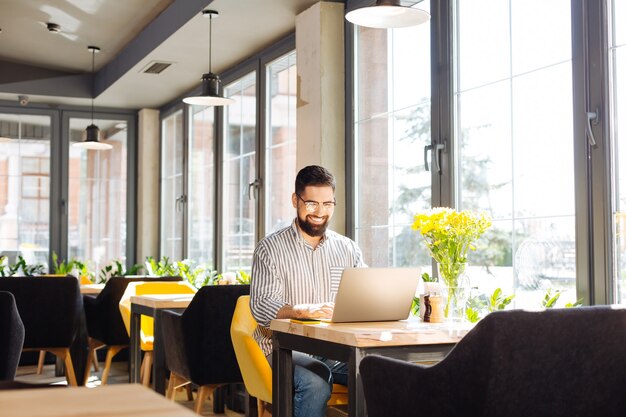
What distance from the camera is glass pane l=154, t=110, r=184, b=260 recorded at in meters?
8.85

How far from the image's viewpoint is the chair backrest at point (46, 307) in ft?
17.8

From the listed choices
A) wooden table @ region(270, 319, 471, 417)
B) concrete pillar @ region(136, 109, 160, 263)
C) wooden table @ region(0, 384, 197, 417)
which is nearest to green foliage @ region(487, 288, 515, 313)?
wooden table @ region(270, 319, 471, 417)

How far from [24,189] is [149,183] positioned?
140cm

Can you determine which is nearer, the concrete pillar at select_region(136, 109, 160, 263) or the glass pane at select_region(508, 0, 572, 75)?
the glass pane at select_region(508, 0, 572, 75)

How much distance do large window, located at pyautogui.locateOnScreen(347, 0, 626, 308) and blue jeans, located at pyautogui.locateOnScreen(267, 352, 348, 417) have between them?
1143 mm

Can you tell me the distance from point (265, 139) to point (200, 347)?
117 inches

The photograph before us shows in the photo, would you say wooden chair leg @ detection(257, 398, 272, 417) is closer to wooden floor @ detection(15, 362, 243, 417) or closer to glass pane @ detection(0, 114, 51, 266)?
wooden floor @ detection(15, 362, 243, 417)

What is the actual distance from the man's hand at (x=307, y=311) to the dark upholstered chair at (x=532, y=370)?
86 centimetres

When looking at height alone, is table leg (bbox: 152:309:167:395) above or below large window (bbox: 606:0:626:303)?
below

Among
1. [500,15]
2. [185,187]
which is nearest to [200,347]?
[500,15]

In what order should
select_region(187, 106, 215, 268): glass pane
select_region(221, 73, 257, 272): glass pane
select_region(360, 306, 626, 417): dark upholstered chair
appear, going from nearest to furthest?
select_region(360, 306, 626, 417): dark upholstered chair → select_region(221, 73, 257, 272): glass pane → select_region(187, 106, 215, 268): glass pane

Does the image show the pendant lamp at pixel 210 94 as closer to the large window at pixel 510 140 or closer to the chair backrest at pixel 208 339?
the large window at pixel 510 140

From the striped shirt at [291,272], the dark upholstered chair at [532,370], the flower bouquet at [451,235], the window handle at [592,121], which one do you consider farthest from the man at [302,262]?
the dark upholstered chair at [532,370]

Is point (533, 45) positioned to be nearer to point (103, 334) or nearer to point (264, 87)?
point (264, 87)
